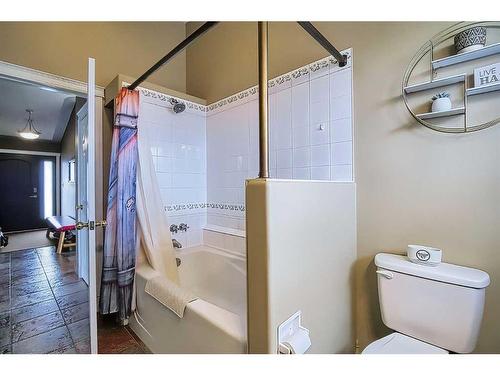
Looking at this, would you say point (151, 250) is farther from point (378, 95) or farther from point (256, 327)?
point (378, 95)

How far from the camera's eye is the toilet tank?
0.95 m

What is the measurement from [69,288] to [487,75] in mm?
3660

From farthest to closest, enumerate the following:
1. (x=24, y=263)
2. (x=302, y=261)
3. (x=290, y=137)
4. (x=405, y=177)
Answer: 1. (x=24, y=263)
2. (x=290, y=137)
3. (x=405, y=177)
4. (x=302, y=261)

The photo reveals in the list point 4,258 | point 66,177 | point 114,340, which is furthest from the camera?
point 66,177

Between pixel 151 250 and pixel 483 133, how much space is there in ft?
6.77

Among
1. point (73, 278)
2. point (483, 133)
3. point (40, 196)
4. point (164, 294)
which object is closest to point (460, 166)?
point (483, 133)

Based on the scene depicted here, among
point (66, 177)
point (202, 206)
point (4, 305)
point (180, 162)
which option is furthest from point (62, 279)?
point (66, 177)

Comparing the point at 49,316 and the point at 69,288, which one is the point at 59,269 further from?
the point at 49,316

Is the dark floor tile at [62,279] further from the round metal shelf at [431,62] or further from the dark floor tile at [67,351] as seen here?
the round metal shelf at [431,62]

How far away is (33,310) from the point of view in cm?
200

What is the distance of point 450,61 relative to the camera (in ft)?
3.60

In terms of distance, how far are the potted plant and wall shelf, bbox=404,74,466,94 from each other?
5cm

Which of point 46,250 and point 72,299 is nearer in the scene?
point 72,299

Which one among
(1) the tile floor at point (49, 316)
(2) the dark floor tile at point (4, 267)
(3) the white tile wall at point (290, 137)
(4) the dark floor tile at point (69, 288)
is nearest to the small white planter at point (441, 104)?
(3) the white tile wall at point (290, 137)
